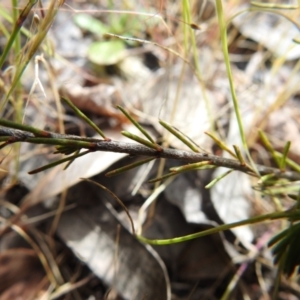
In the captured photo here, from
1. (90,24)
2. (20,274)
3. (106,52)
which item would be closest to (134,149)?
(20,274)

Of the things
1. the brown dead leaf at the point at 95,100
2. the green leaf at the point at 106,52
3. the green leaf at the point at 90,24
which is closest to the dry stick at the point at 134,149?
the brown dead leaf at the point at 95,100

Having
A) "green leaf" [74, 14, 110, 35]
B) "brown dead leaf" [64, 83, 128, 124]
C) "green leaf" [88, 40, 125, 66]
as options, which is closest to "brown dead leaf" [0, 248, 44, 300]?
"brown dead leaf" [64, 83, 128, 124]

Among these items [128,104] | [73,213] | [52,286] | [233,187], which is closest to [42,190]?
[73,213]

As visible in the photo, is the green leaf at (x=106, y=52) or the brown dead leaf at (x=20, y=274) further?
the green leaf at (x=106, y=52)

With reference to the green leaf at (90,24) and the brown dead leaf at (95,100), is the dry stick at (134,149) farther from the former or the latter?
the green leaf at (90,24)

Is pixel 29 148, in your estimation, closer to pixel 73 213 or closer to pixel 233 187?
pixel 73 213
